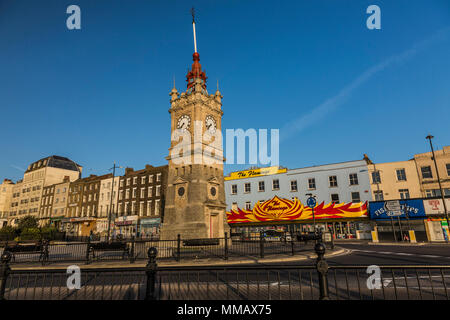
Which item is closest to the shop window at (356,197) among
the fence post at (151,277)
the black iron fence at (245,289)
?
the black iron fence at (245,289)

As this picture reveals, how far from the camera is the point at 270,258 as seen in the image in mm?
14008

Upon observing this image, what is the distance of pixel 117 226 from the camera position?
165 ft

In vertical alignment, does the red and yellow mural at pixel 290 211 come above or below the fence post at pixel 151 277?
above

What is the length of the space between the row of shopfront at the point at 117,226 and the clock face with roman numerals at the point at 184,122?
82.5 ft

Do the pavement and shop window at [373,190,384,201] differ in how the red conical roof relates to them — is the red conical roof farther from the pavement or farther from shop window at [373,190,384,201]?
shop window at [373,190,384,201]

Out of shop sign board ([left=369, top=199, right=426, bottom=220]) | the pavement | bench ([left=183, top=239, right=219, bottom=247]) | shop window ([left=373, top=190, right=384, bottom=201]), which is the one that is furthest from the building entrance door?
shop window ([left=373, top=190, right=384, bottom=201])

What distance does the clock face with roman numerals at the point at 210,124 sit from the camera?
994 inches

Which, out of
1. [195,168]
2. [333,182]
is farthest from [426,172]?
[195,168]

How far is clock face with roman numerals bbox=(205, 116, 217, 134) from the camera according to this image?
82.8ft

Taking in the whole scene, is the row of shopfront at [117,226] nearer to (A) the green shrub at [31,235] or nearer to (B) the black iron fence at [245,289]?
(A) the green shrub at [31,235]

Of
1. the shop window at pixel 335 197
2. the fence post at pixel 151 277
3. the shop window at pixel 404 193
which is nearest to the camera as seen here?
the fence post at pixel 151 277

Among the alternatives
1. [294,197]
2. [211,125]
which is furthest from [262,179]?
[211,125]

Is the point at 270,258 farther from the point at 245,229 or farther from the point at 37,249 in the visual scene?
the point at 245,229
